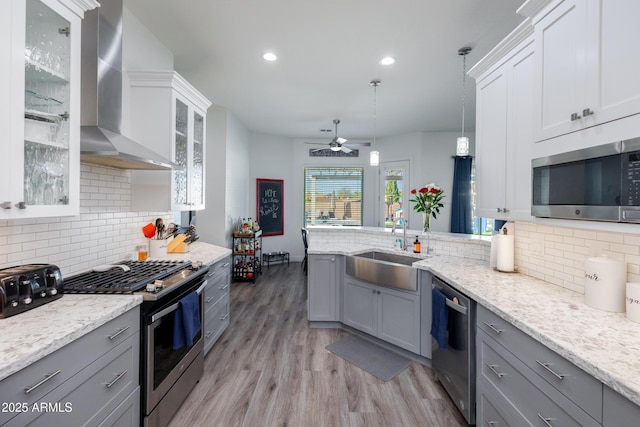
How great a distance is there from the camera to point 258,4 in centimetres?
236

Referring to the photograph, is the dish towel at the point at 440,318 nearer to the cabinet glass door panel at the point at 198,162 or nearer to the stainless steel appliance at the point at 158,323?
the stainless steel appliance at the point at 158,323

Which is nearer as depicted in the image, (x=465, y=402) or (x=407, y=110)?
(x=465, y=402)

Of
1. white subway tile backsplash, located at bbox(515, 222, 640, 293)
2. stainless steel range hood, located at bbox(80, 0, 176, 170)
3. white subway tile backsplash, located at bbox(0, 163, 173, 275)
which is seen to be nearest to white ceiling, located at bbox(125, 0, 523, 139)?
stainless steel range hood, located at bbox(80, 0, 176, 170)

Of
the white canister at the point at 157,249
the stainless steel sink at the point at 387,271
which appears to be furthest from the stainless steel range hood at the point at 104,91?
the stainless steel sink at the point at 387,271

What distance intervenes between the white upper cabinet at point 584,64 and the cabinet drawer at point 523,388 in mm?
1112

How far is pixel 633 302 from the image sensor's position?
4.16 ft

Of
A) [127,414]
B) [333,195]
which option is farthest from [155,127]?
[333,195]

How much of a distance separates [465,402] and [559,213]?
4.37 feet

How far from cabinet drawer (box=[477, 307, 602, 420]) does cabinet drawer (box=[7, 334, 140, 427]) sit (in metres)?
1.93

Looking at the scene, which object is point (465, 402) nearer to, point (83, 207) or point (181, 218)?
point (83, 207)

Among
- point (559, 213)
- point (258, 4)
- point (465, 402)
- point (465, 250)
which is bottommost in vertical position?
point (465, 402)

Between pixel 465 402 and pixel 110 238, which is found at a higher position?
pixel 110 238

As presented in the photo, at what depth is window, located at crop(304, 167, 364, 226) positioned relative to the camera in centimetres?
699

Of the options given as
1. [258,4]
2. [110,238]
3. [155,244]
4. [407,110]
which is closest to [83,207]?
[110,238]
